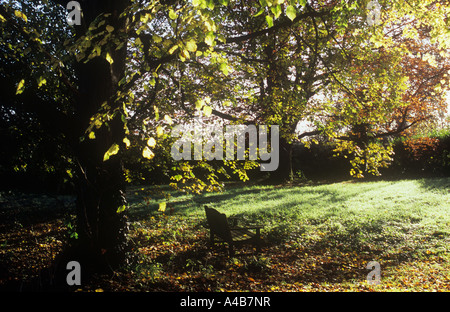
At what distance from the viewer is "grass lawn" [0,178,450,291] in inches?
221

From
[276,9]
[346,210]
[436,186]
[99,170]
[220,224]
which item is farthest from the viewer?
[436,186]

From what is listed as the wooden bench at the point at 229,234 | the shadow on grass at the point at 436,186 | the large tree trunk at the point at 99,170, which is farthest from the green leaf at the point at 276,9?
the shadow on grass at the point at 436,186

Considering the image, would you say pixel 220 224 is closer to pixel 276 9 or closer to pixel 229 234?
pixel 229 234

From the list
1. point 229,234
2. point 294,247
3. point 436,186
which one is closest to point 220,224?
point 229,234

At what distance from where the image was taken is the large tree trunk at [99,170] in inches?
198

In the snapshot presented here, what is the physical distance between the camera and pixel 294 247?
7883 mm

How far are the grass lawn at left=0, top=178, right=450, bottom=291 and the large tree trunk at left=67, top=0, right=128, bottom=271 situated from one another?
0.44 meters

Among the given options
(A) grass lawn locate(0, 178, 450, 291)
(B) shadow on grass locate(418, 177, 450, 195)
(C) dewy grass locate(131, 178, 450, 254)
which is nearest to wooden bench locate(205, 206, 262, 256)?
(A) grass lawn locate(0, 178, 450, 291)

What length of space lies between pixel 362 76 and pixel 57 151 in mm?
7311

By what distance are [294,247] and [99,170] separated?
5272 mm

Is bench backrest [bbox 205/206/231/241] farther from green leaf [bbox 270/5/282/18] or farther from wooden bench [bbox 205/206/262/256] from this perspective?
green leaf [bbox 270/5/282/18]

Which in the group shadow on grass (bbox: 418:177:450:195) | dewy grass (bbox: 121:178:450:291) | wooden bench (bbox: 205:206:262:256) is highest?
shadow on grass (bbox: 418:177:450:195)

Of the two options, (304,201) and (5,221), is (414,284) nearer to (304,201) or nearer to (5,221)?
(304,201)
